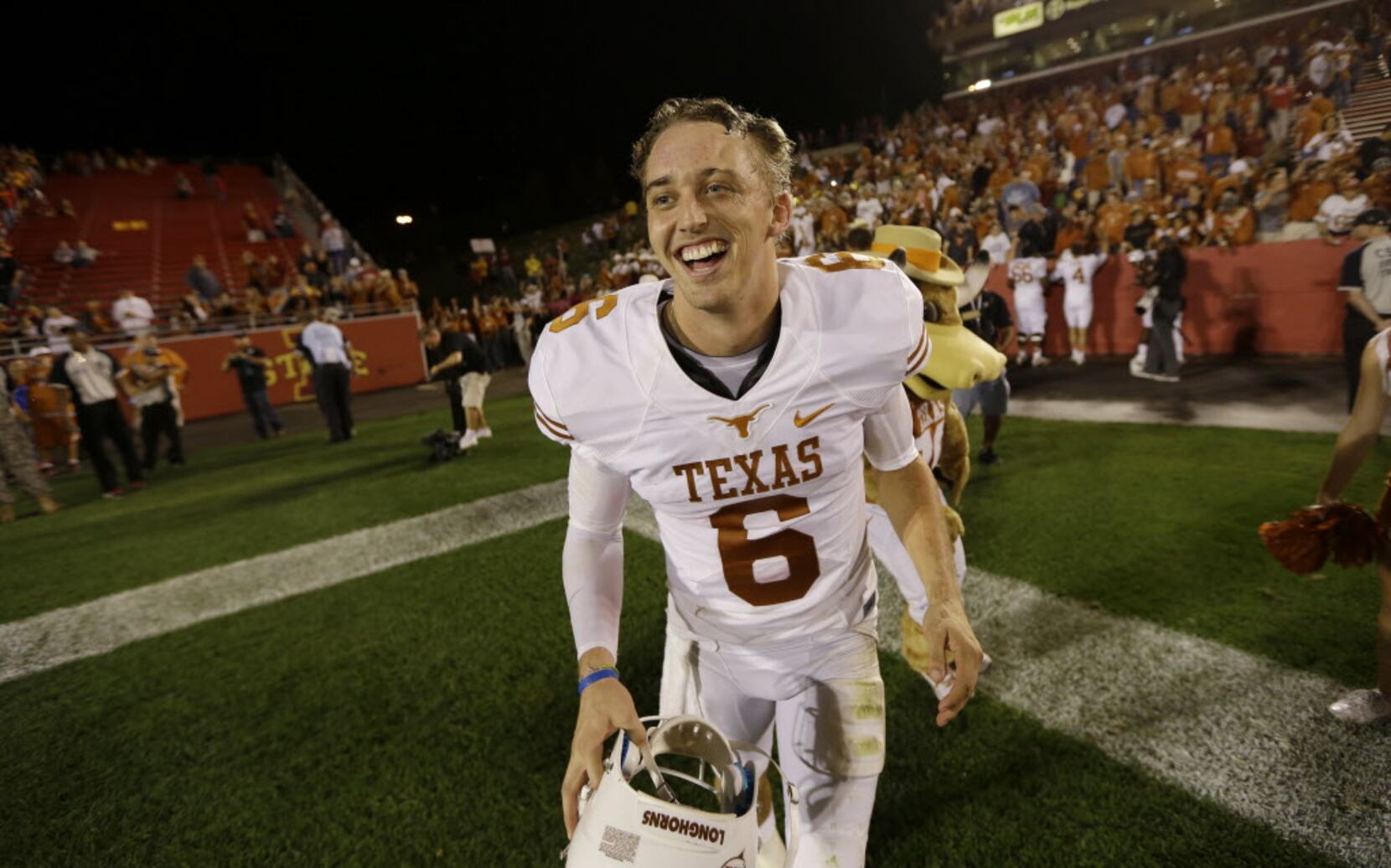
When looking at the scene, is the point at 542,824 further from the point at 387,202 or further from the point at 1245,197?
the point at 387,202

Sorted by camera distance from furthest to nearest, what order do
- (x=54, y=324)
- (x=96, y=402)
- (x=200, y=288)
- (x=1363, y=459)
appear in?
(x=200, y=288) → (x=54, y=324) → (x=96, y=402) → (x=1363, y=459)

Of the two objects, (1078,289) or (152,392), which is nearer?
(152,392)

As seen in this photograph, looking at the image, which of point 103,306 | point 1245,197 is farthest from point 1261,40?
point 103,306

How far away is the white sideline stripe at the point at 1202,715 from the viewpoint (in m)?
2.40

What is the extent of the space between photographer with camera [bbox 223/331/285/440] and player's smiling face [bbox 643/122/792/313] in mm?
12511

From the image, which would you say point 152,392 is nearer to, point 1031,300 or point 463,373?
point 463,373

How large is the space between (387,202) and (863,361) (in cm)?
3498

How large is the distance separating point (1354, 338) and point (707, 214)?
24.7ft

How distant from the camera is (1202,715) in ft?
9.55

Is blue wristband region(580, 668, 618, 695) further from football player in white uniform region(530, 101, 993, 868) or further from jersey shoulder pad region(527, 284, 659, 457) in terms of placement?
jersey shoulder pad region(527, 284, 659, 457)

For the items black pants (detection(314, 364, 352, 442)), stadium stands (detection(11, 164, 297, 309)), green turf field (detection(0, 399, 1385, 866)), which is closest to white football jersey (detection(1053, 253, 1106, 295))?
green turf field (detection(0, 399, 1385, 866))

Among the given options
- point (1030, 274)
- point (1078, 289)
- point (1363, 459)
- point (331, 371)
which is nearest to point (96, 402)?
point (331, 371)

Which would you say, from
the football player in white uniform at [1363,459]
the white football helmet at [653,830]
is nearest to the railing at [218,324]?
the white football helmet at [653,830]

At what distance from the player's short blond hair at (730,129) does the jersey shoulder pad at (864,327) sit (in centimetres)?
26
